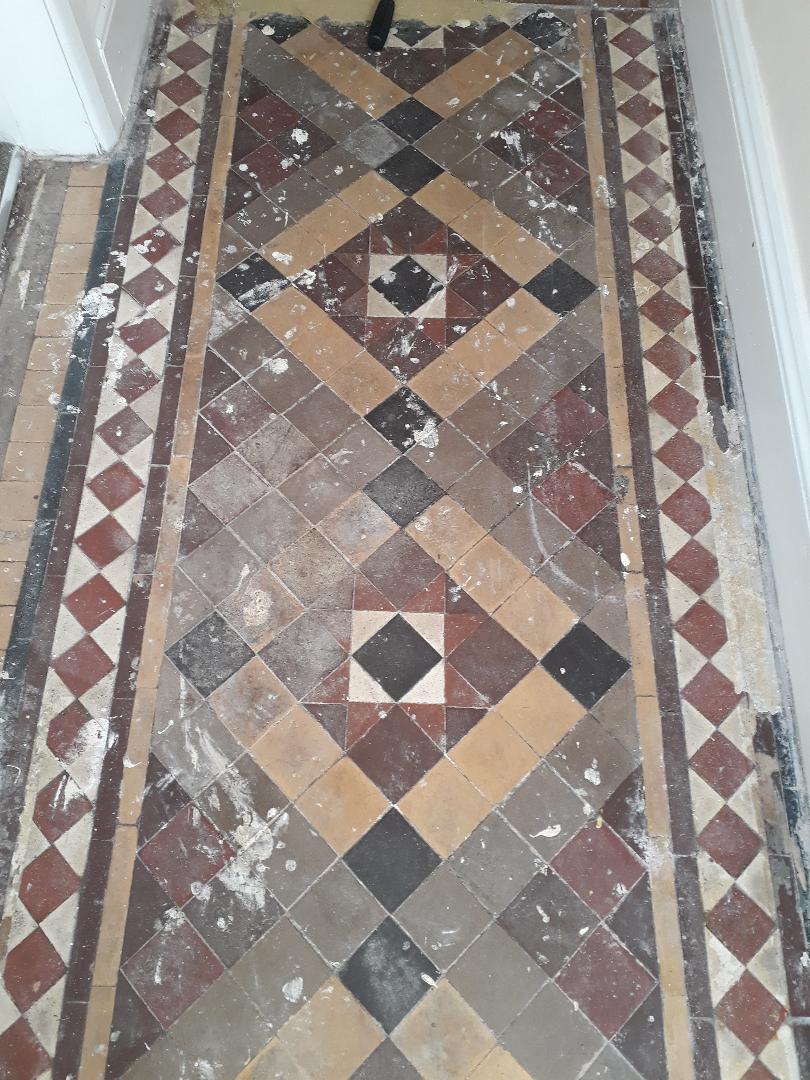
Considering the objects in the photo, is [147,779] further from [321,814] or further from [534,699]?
[534,699]

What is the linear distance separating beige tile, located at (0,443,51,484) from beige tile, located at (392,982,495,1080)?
1.96m

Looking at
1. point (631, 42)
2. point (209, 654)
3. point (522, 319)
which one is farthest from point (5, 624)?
point (631, 42)

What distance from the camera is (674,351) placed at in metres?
3.05

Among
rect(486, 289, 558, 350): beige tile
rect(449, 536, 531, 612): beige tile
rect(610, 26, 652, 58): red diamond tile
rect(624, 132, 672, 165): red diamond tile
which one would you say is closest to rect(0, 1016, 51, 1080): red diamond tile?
rect(449, 536, 531, 612): beige tile

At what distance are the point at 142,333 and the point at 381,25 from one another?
164 cm

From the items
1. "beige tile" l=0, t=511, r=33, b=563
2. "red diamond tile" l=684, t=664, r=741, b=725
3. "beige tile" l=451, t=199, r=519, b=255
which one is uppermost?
"beige tile" l=451, t=199, r=519, b=255

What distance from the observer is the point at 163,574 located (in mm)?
2717

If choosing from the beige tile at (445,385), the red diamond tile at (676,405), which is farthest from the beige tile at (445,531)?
the red diamond tile at (676,405)

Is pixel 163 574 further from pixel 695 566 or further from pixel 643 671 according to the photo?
pixel 695 566

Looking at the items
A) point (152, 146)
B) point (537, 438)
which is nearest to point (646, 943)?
point (537, 438)

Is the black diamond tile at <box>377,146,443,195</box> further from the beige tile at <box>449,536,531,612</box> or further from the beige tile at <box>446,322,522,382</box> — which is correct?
the beige tile at <box>449,536,531,612</box>

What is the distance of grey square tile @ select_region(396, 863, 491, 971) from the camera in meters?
2.34

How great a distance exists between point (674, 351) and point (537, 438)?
2.00 ft

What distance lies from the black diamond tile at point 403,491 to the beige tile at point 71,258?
134 centimetres
